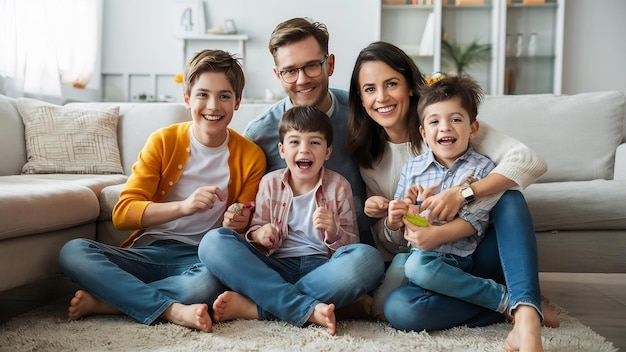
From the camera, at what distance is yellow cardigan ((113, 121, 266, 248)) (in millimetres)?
1642

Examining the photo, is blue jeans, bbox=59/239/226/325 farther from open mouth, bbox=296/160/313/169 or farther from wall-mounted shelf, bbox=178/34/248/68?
wall-mounted shelf, bbox=178/34/248/68

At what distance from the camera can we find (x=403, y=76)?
5.48 feet

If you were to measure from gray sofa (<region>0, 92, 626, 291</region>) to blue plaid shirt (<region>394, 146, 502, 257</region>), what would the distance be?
0.48 metres

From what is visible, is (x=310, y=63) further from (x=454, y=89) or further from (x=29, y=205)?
(x=29, y=205)

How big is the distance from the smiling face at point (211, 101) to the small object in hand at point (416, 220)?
63 cm

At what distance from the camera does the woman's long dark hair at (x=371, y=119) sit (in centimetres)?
166

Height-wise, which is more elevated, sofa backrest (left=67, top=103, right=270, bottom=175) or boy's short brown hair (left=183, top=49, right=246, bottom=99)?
boy's short brown hair (left=183, top=49, right=246, bottom=99)

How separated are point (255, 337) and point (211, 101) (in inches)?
27.6

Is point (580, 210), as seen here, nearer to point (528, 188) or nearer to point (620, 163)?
point (528, 188)

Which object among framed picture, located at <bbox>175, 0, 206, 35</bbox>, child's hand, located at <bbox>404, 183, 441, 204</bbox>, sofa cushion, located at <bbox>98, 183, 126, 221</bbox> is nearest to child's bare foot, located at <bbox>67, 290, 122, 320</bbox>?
sofa cushion, located at <bbox>98, 183, 126, 221</bbox>

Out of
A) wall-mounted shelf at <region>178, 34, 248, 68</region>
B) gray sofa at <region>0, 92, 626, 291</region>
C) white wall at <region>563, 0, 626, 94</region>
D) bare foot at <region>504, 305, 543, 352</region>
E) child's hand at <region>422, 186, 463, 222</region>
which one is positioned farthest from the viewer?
white wall at <region>563, 0, 626, 94</region>

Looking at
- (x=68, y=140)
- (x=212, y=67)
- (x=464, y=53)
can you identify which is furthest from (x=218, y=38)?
(x=212, y=67)

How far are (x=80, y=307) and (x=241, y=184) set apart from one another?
0.56m

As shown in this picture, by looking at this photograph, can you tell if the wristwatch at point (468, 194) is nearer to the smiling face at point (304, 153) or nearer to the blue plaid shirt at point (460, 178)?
the blue plaid shirt at point (460, 178)
